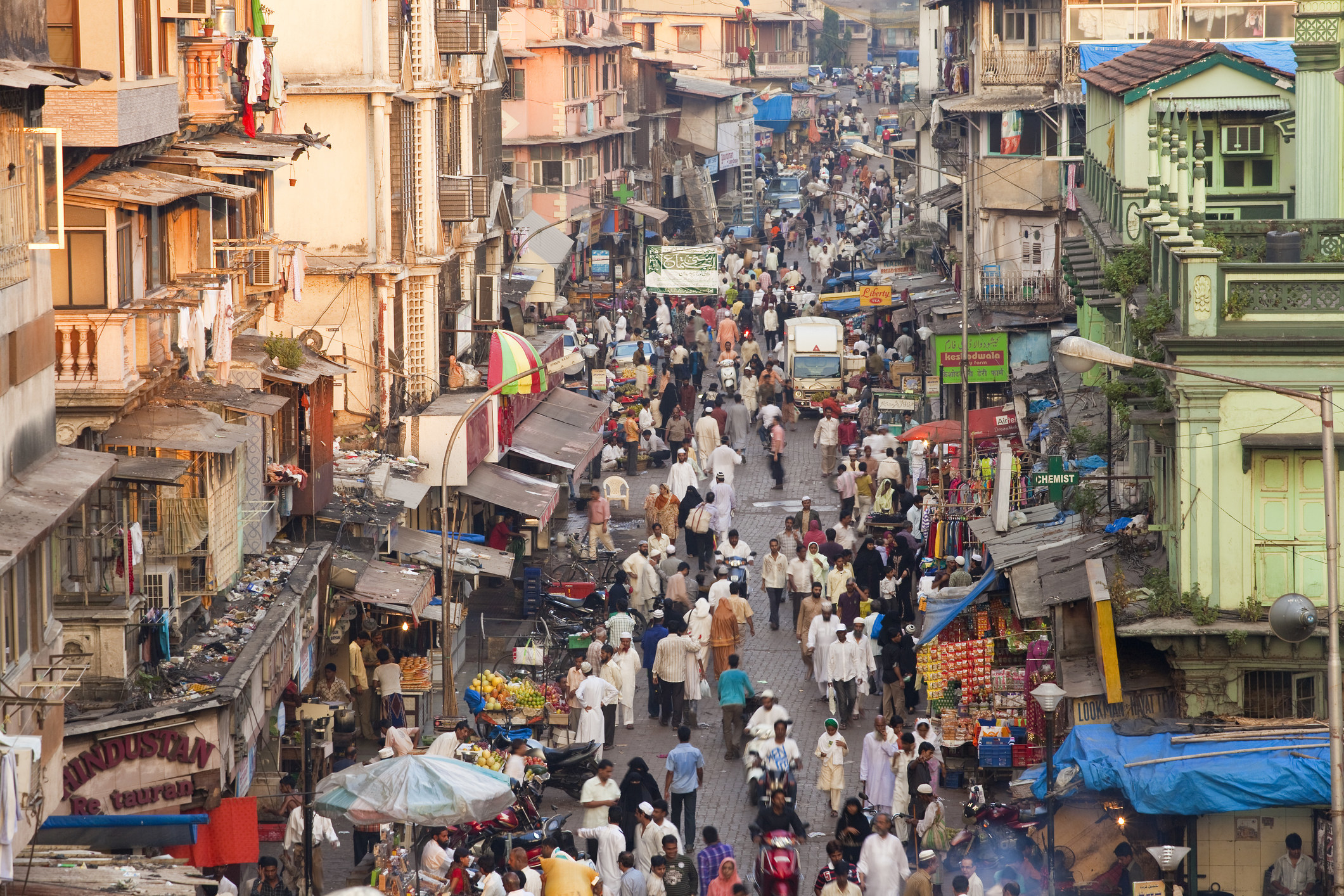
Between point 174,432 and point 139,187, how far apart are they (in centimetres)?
228

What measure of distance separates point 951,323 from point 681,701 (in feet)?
56.5

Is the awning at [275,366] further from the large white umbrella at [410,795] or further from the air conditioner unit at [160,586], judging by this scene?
the large white umbrella at [410,795]

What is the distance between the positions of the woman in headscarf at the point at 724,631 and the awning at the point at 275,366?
5602 mm

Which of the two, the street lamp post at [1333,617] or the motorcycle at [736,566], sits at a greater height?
the street lamp post at [1333,617]

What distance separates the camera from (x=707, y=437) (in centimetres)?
3678

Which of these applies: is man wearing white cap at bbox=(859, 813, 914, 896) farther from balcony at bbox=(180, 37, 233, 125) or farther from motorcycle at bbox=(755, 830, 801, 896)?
balcony at bbox=(180, 37, 233, 125)

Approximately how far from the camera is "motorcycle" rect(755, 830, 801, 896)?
54.7 ft

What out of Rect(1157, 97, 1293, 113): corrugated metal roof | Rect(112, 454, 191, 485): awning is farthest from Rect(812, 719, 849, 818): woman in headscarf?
Rect(1157, 97, 1293, 113): corrugated metal roof

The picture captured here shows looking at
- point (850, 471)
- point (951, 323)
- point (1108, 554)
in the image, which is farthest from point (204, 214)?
point (951, 323)

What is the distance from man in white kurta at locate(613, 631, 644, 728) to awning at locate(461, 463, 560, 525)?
7.56 meters

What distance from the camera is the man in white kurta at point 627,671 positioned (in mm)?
22750

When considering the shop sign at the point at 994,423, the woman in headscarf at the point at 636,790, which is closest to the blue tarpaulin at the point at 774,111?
the shop sign at the point at 994,423

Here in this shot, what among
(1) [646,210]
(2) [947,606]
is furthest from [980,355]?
(1) [646,210]

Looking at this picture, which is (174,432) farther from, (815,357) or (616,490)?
(815,357)
